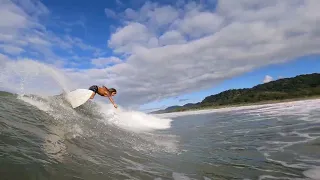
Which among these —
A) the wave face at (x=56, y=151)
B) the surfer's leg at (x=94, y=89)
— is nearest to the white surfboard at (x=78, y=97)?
the surfer's leg at (x=94, y=89)

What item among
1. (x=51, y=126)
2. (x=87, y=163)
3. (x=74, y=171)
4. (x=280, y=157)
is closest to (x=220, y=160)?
(x=280, y=157)

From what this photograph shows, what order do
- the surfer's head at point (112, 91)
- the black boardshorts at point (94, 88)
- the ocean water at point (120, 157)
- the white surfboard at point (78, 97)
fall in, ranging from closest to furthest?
the ocean water at point (120, 157)
the white surfboard at point (78, 97)
the black boardshorts at point (94, 88)
the surfer's head at point (112, 91)

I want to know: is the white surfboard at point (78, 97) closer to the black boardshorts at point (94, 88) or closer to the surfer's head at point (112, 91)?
the black boardshorts at point (94, 88)

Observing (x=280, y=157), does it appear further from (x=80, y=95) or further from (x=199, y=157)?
(x=80, y=95)

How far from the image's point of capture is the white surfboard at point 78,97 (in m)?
16.3

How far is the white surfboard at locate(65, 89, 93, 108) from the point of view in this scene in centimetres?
1630

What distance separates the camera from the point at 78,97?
16453mm

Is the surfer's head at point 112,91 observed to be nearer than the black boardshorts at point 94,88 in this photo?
No

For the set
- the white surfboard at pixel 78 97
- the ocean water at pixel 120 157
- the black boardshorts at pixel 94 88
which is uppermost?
the black boardshorts at pixel 94 88

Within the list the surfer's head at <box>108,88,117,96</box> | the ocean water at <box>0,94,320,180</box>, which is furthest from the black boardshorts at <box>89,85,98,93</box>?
the ocean water at <box>0,94,320,180</box>

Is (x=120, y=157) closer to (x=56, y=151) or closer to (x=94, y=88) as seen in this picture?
(x=56, y=151)

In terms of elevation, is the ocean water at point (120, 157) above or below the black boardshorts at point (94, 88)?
below

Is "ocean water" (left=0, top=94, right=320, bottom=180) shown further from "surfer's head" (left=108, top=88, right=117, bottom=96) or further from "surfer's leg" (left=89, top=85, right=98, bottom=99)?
"surfer's head" (left=108, top=88, right=117, bottom=96)

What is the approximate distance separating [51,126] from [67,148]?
2597 millimetres
